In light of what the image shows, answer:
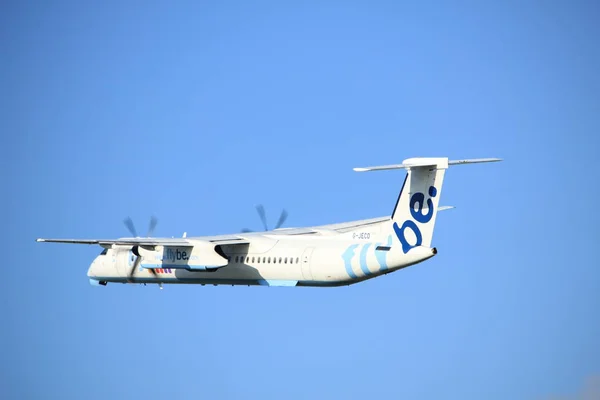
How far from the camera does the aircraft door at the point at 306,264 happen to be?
48.1m

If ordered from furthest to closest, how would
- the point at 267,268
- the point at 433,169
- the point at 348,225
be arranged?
the point at 348,225
the point at 267,268
the point at 433,169

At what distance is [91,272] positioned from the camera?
5784 cm

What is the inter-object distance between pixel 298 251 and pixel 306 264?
105 cm

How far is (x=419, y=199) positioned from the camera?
145ft

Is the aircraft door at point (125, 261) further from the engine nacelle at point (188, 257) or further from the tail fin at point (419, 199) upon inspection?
the tail fin at point (419, 199)

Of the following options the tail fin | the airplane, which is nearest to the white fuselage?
the airplane

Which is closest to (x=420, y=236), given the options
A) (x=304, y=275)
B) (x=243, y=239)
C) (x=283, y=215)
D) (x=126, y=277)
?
(x=304, y=275)

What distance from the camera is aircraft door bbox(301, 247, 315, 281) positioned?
158 feet

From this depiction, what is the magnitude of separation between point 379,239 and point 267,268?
21.8 ft

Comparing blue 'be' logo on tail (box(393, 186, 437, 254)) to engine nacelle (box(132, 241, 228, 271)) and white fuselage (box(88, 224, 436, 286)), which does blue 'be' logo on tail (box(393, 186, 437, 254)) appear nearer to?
white fuselage (box(88, 224, 436, 286))

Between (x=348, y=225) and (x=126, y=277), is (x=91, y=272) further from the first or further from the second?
(x=348, y=225)

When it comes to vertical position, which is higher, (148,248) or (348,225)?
(348,225)

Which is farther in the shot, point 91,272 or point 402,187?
point 91,272

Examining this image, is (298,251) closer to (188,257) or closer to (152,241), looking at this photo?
(188,257)
